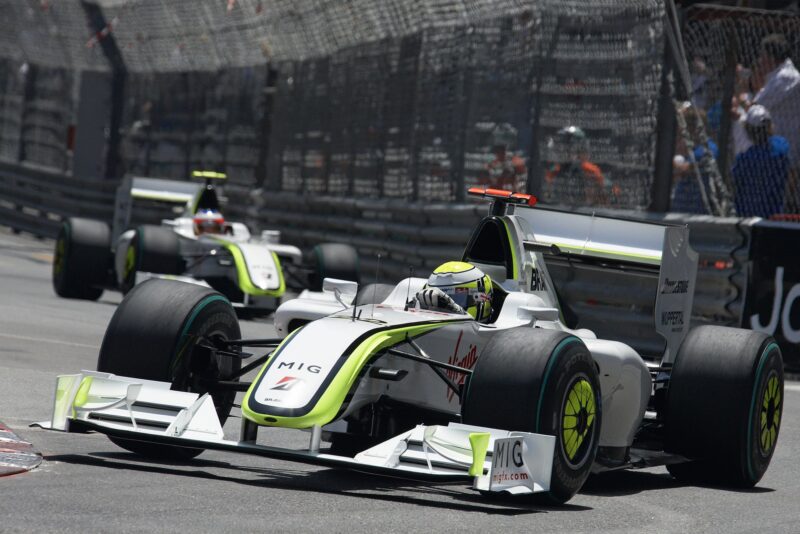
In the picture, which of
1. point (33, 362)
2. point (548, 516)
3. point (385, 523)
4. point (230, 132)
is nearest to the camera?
point (385, 523)

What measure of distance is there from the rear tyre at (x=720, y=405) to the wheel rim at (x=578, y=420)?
1040 millimetres

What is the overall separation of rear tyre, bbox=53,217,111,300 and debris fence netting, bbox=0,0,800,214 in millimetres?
3618

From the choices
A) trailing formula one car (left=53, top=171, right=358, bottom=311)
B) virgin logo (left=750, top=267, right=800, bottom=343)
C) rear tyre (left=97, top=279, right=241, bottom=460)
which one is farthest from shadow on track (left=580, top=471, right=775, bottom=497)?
trailing formula one car (left=53, top=171, right=358, bottom=311)

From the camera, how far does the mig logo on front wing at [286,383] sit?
6781mm

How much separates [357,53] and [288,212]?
2.55m

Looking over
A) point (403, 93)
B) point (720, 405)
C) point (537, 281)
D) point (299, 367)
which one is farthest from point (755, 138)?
point (299, 367)

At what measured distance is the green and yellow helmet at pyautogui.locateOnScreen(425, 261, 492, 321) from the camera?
811 cm

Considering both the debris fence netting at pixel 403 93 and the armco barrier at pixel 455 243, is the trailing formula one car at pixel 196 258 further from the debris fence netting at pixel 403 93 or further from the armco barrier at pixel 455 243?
the debris fence netting at pixel 403 93

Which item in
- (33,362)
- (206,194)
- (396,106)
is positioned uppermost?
(396,106)

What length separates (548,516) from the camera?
6.64 meters

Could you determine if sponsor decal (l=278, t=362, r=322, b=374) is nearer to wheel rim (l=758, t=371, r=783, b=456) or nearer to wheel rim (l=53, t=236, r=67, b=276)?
wheel rim (l=758, t=371, r=783, b=456)

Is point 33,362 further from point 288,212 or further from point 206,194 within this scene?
point 288,212

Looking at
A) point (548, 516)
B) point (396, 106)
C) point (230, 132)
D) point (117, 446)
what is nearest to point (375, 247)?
point (396, 106)

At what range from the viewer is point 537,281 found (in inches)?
348
